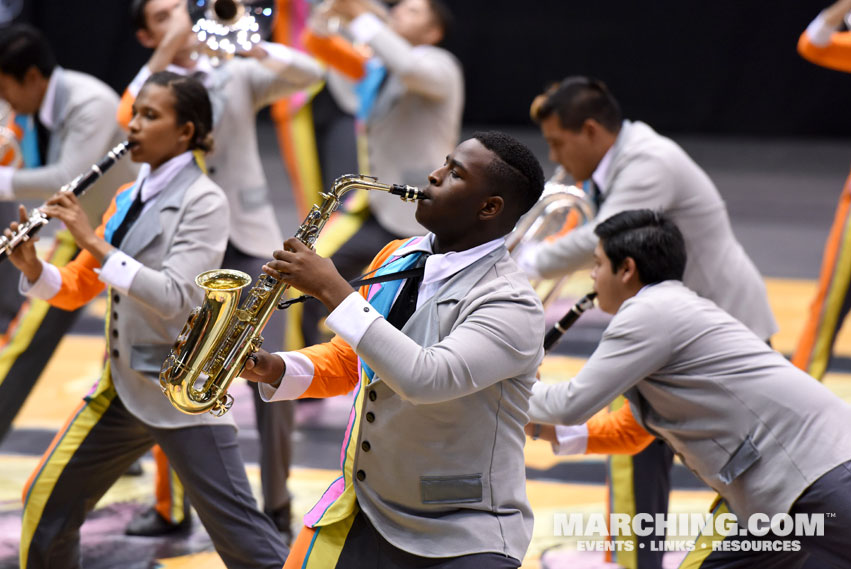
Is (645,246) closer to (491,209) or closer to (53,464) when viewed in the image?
Result: (491,209)

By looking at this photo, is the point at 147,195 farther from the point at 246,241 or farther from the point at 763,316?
the point at 763,316

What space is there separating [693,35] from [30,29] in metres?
9.10

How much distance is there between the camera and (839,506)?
2971 mm

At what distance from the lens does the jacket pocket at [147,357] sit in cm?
344

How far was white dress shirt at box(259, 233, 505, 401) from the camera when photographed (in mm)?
2309

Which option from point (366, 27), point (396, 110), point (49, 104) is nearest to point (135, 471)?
point (49, 104)

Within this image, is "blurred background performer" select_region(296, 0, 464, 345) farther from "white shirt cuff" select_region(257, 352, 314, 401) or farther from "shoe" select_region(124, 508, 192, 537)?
"white shirt cuff" select_region(257, 352, 314, 401)

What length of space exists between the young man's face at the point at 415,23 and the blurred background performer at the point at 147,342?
2441mm

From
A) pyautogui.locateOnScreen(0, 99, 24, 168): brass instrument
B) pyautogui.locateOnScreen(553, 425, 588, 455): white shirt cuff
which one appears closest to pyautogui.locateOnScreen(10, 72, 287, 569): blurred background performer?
pyautogui.locateOnScreen(553, 425, 588, 455): white shirt cuff

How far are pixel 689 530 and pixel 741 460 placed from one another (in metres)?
1.43

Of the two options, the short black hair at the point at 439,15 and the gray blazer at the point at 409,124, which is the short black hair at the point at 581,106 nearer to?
the gray blazer at the point at 409,124

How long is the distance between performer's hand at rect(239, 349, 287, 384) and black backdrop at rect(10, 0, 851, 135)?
10.3 m

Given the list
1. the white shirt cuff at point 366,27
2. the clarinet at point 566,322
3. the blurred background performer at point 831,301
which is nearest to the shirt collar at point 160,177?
the clarinet at point 566,322

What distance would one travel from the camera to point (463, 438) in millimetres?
2482
